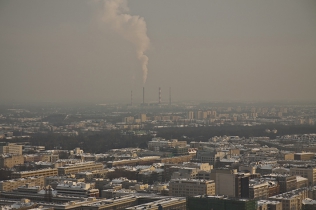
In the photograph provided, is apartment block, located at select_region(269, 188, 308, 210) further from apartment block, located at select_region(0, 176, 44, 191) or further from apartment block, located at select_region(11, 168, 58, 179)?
apartment block, located at select_region(11, 168, 58, 179)

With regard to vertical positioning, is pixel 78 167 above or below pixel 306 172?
below

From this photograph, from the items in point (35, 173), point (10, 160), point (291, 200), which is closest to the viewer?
point (291, 200)

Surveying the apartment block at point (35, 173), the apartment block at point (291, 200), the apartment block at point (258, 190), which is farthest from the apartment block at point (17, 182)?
the apartment block at point (291, 200)

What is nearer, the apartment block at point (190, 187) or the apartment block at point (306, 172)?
the apartment block at point (190, 187)

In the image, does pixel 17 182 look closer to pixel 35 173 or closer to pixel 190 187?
pixel 35 173

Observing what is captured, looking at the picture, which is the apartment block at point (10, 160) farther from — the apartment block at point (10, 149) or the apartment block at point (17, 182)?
the apartment block at point (17, 182)

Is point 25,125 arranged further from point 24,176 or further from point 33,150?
point 24,176

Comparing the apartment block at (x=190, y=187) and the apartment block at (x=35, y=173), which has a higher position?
the apartment block at (x=190, y=187)

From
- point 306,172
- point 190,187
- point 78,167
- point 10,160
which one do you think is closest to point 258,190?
point 190,187

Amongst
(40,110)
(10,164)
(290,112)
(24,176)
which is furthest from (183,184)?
(40,110)

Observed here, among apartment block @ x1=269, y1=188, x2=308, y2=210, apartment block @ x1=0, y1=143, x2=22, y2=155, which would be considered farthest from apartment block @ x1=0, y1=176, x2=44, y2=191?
apartment block @ x1=0, y1=143, x2=22, y2=155

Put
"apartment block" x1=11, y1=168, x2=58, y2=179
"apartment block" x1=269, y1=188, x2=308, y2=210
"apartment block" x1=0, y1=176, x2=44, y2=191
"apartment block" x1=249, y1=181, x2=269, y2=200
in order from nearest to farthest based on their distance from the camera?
1. "apartment block" x1=269, y1=188, x2=308, y2=210
2. "apartment block" x1=249, y1=181, x2=269, y2=200
3. "apartment block" x1=0, y1=176, x2=44, y2=191
4. "apartment block" x1=11, y1=168, x2=58, y2=179

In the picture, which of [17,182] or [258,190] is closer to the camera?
[258,190]

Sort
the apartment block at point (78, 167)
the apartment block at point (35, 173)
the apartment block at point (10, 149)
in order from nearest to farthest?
the apartment block at point (35, 173) < the apartment block at point (78, 167) < the apartment block at point (10, 149)
